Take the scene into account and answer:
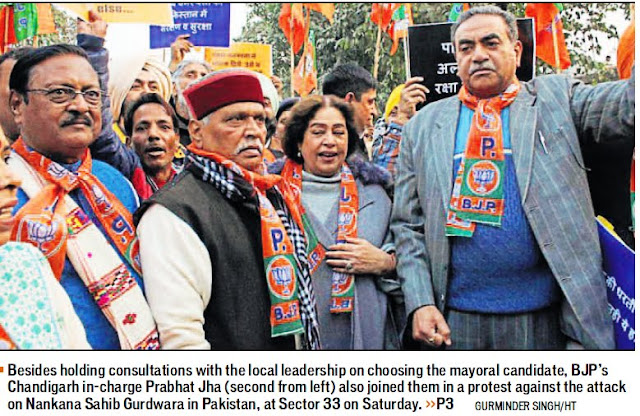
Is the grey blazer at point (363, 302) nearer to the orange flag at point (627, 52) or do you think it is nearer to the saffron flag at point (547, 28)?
the orange flag at point (627, 52)

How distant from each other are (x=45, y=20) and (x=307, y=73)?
202 centimetres

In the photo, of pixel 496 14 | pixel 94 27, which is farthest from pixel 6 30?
pixel 496 14

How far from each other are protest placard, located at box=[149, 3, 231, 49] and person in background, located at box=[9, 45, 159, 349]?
174 centimetres

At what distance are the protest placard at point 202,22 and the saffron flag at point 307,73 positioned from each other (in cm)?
108

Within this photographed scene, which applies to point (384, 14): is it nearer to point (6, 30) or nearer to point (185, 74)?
point (185, 74)

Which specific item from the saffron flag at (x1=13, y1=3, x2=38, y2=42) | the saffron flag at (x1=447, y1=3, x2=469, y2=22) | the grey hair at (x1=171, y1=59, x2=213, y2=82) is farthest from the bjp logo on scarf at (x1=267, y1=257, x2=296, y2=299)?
the saffron flag at (x1=13, y1=3, x2=38, y2=42)

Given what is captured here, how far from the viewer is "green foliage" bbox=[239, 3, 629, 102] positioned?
5305mm

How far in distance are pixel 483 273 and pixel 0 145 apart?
1.96 meters

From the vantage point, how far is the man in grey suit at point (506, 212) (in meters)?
2.95

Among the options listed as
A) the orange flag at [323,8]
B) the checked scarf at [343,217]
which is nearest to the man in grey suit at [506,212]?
the checked scarf at [343,217]

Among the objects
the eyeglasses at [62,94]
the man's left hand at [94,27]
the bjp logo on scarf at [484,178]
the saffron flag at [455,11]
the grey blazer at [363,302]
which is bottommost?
the grey blazer at [363,302]

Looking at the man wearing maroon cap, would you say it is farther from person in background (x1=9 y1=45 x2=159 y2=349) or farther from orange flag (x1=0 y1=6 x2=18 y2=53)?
orange flag (x1=0 y1=6 x2=18 y2=53)

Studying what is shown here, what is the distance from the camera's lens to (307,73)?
5578 millimetres

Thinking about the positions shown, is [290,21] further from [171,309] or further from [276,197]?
[171,309]
